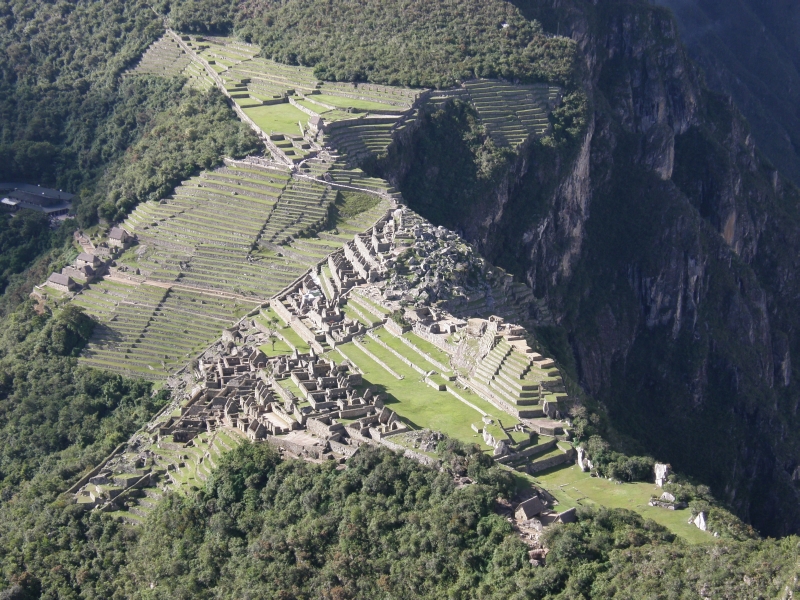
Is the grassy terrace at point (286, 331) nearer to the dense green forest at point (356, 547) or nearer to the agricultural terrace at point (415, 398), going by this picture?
the agricultural terrace at point (415, 398)

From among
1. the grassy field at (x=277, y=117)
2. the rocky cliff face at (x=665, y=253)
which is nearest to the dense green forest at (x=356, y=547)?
the rocky cliff face at (x=665, y=253)

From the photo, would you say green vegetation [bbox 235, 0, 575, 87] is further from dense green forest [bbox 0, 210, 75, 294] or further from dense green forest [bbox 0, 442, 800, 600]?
dense green forest [bbox 0, 442, 800, 600]

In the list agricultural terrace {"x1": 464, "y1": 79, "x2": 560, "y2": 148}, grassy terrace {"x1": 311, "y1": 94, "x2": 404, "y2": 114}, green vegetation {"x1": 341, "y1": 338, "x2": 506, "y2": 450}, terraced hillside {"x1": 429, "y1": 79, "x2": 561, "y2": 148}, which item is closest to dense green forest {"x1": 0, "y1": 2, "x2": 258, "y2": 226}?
grassy terrace {"x1": 311, "y1": 94, "x2": 404, "y2": 114}

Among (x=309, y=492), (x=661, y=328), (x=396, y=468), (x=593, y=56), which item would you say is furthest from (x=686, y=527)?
(x=593, y=56)

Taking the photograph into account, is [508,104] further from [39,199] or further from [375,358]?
[375,358]

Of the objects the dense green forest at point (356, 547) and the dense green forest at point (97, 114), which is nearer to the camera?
the dense green forest at point (356, 547)
